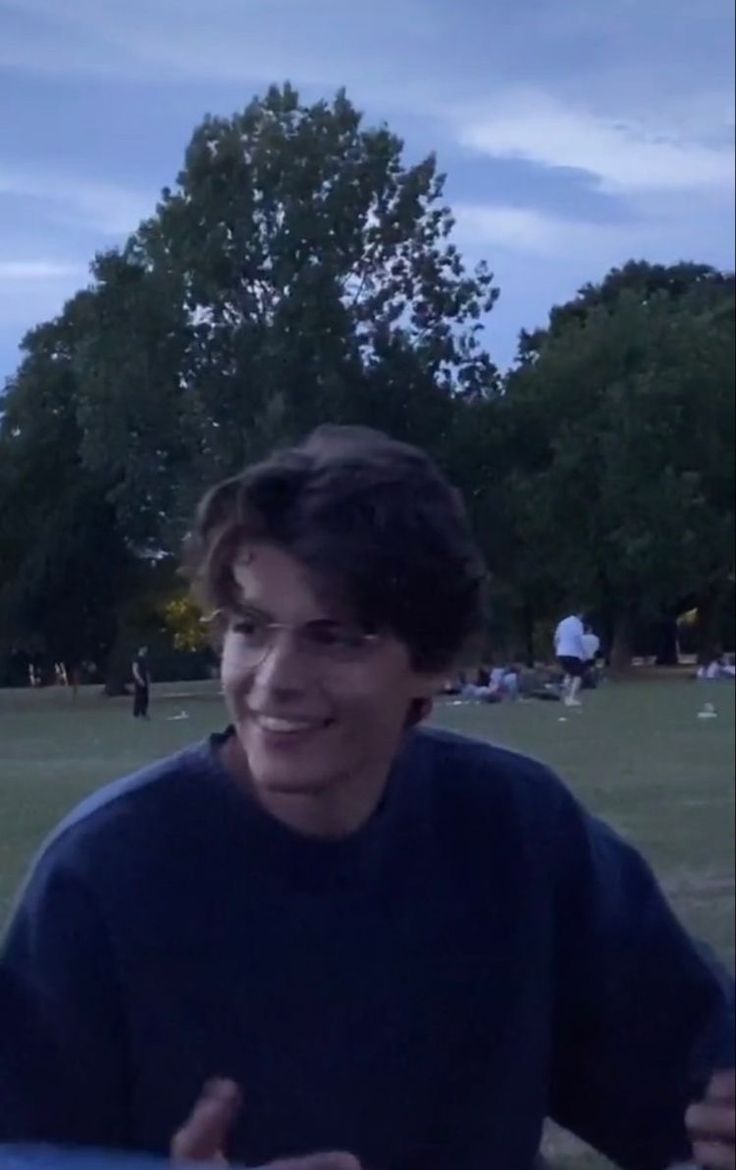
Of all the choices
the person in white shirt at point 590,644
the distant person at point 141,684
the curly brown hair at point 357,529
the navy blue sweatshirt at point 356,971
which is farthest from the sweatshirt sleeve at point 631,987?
the distant person at point 141,684

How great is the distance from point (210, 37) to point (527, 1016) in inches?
29.9

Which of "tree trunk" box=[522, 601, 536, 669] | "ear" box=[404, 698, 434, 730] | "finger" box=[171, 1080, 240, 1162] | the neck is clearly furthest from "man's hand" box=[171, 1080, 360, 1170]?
"tree trunk" box=[522, 601, 536, 669]

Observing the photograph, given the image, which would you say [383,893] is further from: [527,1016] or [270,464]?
[270,464]

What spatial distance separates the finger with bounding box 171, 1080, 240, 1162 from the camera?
1.53 m

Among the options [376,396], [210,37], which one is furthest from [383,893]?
[210,37]

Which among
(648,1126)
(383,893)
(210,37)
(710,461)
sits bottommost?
(648,1126)

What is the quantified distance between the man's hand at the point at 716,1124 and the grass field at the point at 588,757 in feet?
0.44

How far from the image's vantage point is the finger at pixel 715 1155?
5.25 ft

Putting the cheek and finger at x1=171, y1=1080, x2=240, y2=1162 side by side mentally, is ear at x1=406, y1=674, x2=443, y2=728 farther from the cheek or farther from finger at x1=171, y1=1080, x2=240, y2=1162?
finger at x1=171, y1=1080, x2=240, y2=1162

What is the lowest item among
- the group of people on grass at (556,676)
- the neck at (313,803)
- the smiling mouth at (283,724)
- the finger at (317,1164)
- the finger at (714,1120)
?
the finger at (317,1164)

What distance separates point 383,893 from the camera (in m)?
1.61

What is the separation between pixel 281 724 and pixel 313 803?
76 mm

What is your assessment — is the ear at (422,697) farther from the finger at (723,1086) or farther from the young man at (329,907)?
the finger at (723,1086)

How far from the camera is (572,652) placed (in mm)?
1675
